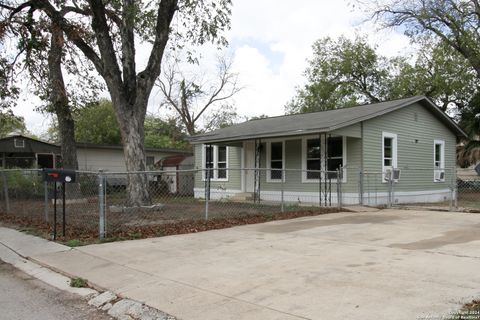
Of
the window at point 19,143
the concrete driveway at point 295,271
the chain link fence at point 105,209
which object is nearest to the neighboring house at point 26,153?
the window at point 19,143

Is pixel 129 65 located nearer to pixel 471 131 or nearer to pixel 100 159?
pixel 100 159

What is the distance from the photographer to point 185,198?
1711 cm

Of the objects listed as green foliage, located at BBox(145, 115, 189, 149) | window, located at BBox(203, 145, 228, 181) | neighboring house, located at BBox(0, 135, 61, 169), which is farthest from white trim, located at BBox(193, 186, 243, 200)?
green foliage, located at BBox(145, 115, 189, 149)

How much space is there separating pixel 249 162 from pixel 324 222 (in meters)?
8.97

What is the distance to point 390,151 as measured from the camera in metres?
17.7

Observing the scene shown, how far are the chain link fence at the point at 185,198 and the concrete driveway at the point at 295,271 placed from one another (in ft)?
4.83

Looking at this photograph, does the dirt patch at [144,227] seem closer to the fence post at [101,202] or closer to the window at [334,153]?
the fence post at [101,202]

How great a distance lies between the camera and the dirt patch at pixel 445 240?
25.6 ft

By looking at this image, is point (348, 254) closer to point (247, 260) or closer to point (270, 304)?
point (247, 260)

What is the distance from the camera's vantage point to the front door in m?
19.9

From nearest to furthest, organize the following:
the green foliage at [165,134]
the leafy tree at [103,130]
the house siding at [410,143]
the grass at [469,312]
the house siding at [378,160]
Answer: the grass at [469,312] → the house siding at [378,160] → the house siding at [410,143] → the leafy tree at [103,130] → the green foliage at [165,134]

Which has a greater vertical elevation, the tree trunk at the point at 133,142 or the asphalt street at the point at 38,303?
the tree trunk at the point at 133,142

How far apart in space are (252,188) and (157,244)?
1178cm

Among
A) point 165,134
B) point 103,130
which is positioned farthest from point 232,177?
point 165,134
